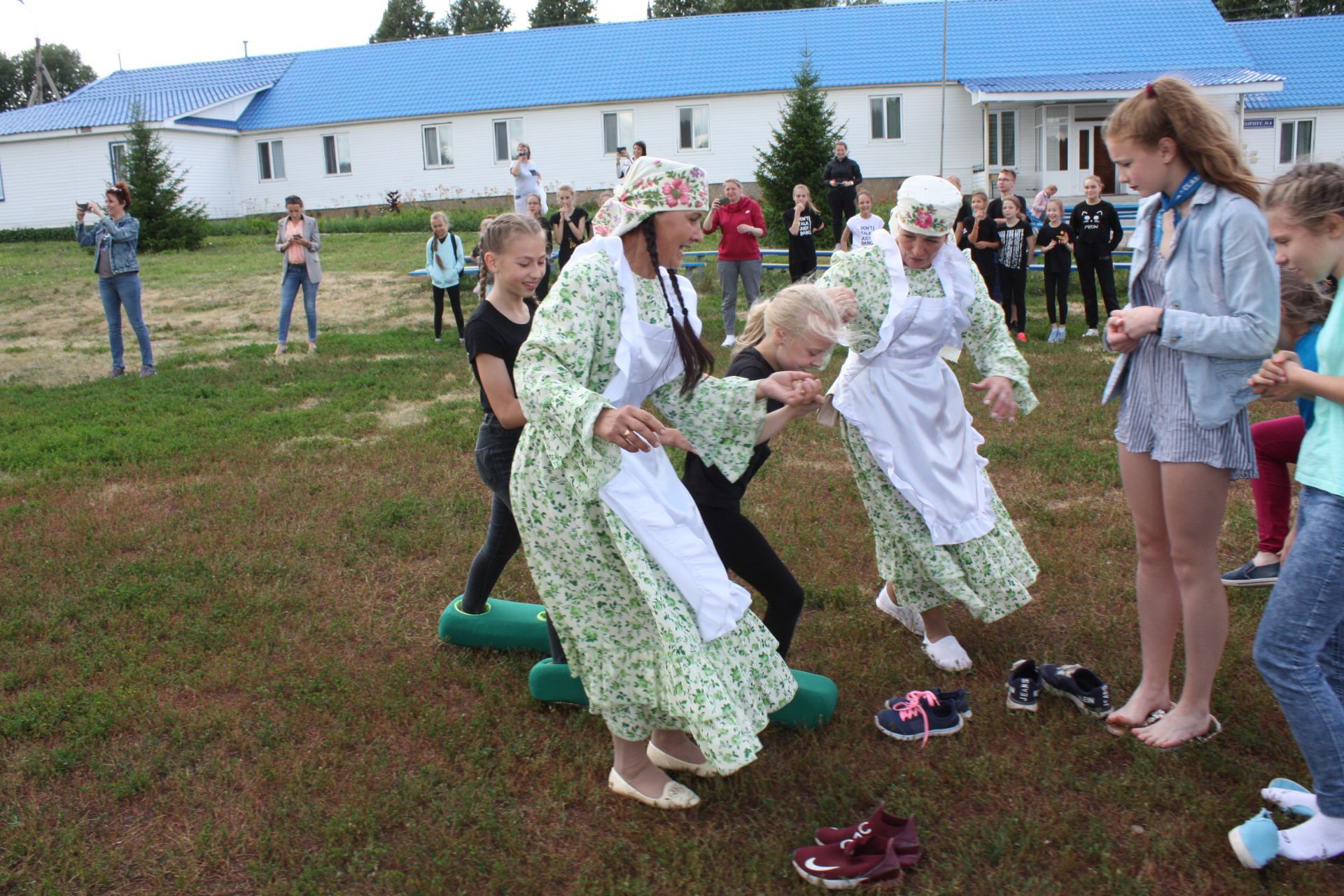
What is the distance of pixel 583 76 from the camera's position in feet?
122

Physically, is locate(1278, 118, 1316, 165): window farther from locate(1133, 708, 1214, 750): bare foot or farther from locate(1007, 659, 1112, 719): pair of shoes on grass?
locate(1133, 708, 1214, 750): bare foot

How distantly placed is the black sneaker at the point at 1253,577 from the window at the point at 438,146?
36.0 metres

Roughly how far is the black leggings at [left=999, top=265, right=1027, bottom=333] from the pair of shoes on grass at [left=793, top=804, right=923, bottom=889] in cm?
1063

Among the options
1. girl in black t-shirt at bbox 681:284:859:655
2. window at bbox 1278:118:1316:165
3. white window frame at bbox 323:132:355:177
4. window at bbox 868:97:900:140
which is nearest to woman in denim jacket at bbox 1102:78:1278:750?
girl in black t-shirt at bbox 681:284:859:655

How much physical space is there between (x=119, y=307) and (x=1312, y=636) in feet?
39.9

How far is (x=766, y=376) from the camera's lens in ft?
12.5

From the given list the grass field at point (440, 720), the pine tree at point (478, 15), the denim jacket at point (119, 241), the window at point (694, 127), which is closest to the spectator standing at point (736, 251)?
the grass field at point (440, 720)

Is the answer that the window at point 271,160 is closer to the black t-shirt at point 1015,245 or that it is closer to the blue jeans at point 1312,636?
the black t-shirt at point 1015,245

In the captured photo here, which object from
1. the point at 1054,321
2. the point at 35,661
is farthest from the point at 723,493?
the point at 1054,321

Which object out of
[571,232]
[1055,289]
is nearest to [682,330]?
[1055,289]

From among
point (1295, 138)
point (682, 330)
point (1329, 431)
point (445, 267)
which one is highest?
point (1295, 138)

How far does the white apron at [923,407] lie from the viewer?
431cm

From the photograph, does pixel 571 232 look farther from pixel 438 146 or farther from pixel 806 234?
pixel 438 146

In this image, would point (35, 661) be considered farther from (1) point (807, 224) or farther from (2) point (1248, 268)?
(1) point (807, 224)
